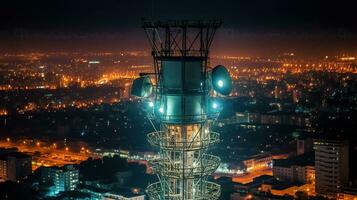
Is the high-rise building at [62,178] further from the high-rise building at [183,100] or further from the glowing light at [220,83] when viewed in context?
the glowing light at [220,83]

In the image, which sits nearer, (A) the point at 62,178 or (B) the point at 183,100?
(B) the point at 183,100

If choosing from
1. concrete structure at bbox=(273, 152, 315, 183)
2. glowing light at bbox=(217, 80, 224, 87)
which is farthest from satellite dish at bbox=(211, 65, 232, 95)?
concrete structure at bbox=(273, 152, 315, 183)

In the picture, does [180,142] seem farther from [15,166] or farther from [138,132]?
[138,132]

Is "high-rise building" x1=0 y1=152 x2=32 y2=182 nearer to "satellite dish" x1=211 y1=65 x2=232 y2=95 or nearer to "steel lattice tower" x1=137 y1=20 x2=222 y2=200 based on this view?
"steel lattice tower" x1=137 y1=20 x2=222 y2=200

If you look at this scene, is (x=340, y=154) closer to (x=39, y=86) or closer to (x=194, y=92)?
(x=194, y=92)

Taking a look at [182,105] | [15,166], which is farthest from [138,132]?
[182,105]

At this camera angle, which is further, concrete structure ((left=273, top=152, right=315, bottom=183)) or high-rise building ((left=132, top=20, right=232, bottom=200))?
concrete structure ((left=273, top=152, right=315, bottom=183))
